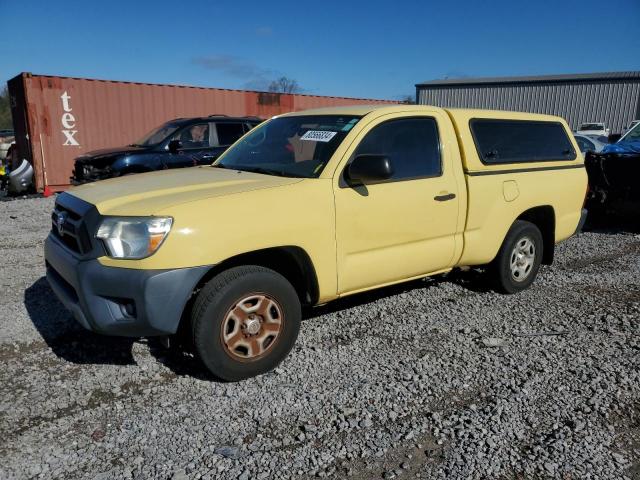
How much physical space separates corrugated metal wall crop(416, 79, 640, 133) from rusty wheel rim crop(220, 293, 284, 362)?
128ft

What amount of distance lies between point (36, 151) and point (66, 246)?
1136 cm

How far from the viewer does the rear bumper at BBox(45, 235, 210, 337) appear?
9.43ft

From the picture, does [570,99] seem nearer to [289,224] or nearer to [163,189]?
[289,224]

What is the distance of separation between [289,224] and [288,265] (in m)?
0.41

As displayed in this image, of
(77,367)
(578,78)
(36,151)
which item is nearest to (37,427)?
(77,367)

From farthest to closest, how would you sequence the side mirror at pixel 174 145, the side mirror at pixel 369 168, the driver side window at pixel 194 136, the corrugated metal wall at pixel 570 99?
the corrugated metal wall at pixel 570 99 → the driver side window at pixel 194 136 → the side mirror at pixel 174 145 → the side mirror at pixel 369 168

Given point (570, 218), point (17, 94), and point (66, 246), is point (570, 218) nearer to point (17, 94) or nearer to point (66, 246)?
point (66, 246)

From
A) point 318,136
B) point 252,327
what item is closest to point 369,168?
point 318,136

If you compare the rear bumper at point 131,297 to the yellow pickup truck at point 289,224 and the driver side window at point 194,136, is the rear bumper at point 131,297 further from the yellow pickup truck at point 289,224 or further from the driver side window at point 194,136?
the driver side window at point 194,136

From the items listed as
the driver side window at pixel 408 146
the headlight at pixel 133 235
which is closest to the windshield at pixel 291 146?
the driver side window at pixel 408 146

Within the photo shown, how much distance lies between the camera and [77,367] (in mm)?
3518

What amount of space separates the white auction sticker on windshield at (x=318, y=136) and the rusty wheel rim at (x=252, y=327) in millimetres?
1284

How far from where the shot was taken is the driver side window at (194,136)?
31.3 feet

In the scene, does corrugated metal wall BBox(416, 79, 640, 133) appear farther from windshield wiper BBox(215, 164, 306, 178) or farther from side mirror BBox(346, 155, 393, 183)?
side mirror BBox(346, 155, 393, 183)
